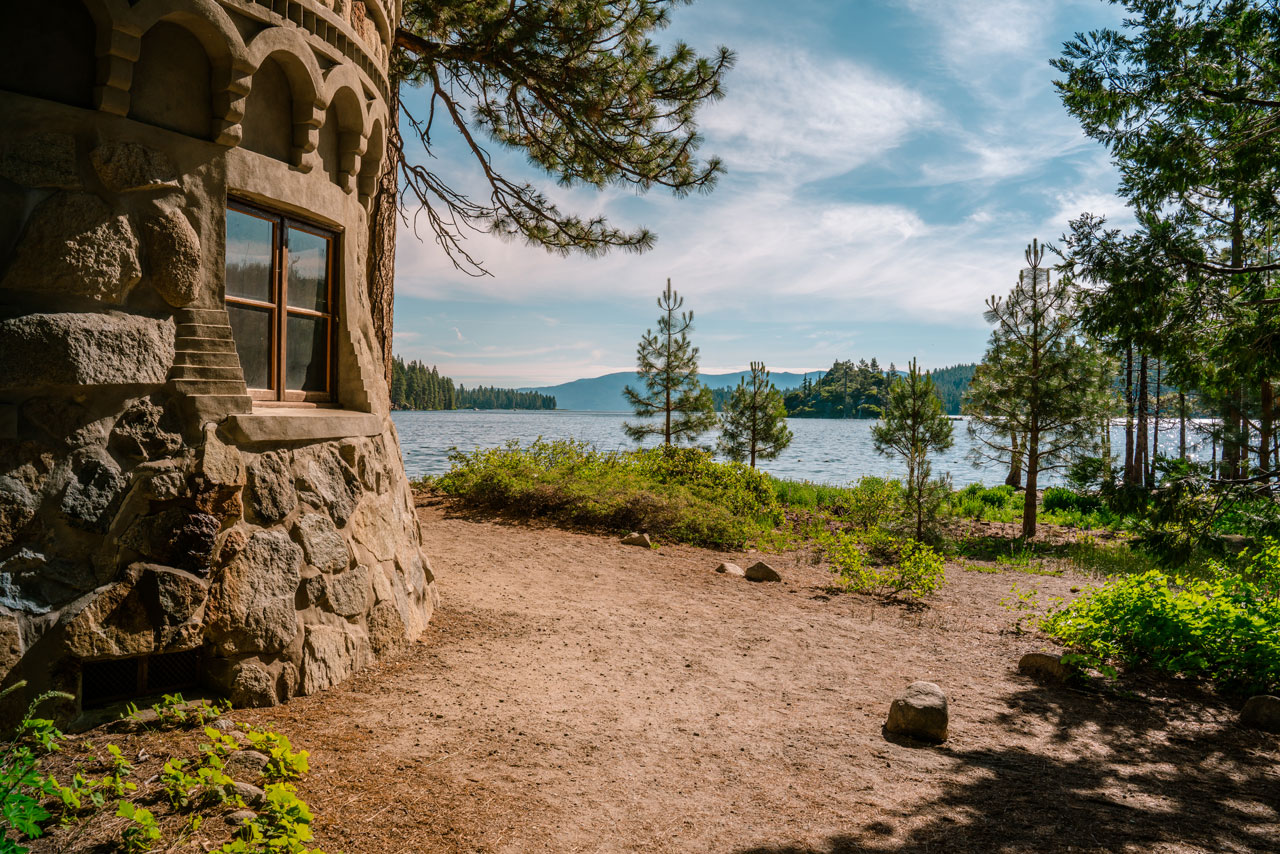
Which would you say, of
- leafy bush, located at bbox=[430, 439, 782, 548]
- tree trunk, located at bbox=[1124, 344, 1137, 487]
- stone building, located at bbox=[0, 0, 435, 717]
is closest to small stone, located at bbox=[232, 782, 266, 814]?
stone building, located at bbox=[0, 0, 435, 717]

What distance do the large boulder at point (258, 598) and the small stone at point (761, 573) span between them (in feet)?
19.6

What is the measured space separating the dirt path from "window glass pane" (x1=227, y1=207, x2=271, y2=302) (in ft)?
8.40

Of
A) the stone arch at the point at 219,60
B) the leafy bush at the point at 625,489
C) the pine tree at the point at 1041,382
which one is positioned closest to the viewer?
the stone arch at the point at 219,60

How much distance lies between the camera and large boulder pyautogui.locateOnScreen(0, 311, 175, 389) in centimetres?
308

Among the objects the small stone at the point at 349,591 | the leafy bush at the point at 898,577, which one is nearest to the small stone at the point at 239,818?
the small stone at the point at 349,591

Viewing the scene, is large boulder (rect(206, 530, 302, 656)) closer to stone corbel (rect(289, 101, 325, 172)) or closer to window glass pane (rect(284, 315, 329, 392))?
window glass pane (rect(284, 315, 329, 392))

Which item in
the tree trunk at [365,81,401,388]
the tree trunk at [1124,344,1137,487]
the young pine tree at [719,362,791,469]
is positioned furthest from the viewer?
the young pine tree at [719,362,791,469]

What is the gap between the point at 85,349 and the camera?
3.24m

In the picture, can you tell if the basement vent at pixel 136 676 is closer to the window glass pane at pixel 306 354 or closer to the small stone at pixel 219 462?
the small stone at pixel 219 462

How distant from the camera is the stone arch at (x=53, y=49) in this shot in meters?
3.22

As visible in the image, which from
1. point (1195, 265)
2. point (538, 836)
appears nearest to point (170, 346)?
point (538, 836)

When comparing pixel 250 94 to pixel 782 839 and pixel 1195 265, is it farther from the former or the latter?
pixel 1195 265

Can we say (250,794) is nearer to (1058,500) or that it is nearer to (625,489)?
(625,489)

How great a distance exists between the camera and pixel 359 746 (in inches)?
137
